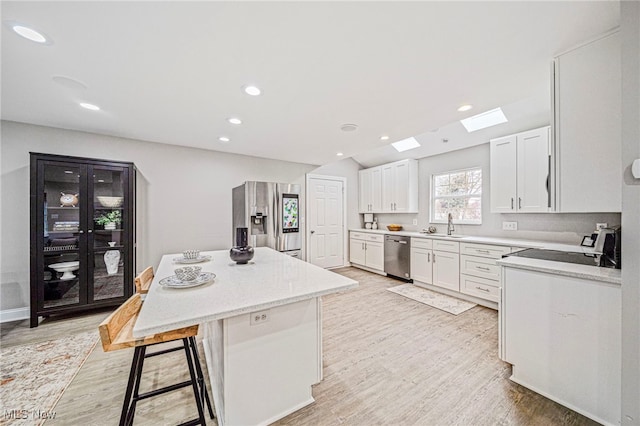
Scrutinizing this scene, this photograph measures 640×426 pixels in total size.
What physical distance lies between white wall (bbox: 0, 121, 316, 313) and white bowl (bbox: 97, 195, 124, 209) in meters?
0.36

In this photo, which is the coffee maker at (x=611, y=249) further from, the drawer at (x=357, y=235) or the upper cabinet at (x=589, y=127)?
the drawer at (x=357, y=235)

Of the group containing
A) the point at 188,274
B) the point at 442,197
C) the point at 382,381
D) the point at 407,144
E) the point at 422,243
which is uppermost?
the point at 407,144

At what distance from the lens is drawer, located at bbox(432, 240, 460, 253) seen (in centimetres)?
363

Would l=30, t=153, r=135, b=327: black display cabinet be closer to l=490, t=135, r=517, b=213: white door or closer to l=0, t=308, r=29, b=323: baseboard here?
l=0, t=308, r=29, b=323: baseboard

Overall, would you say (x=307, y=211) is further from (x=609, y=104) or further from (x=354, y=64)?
(x=609, y=104)

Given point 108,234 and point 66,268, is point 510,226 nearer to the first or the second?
point 108,234

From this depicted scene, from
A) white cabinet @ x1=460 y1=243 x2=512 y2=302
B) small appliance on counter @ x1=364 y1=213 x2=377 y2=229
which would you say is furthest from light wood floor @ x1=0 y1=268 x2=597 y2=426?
small appliance on counter @ x1=364 y1=213 x2=377 y2=229

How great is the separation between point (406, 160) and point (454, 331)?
3.22m

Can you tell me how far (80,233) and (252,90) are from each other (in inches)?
111

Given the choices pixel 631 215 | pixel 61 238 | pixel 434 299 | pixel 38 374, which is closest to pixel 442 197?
pixel 434 299

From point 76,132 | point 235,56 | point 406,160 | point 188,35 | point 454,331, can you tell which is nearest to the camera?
point 188,35

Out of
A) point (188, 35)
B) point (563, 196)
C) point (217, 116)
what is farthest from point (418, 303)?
point (188, 35)

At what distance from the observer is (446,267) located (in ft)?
12.3

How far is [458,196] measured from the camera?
4238mm
